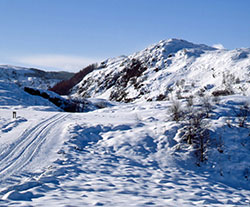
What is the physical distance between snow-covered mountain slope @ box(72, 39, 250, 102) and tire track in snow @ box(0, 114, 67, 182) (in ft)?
123

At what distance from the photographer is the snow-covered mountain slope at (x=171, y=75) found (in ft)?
174

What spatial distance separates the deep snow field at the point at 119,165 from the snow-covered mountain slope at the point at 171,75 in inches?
1254

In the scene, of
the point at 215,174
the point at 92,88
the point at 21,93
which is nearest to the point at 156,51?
the point at 92,88

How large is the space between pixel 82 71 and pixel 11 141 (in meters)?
144

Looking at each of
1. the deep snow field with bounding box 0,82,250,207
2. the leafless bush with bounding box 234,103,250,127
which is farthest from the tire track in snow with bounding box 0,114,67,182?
the leafless bush with bounding box 234,103,250,127

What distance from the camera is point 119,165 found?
11109 millimetres

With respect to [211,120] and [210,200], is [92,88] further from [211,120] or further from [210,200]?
[210,200]

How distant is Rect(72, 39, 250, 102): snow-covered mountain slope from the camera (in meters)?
53.2

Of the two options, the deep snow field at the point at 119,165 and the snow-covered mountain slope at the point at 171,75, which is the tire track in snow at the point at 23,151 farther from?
the snow-covered mountain slope at the point at 171,75

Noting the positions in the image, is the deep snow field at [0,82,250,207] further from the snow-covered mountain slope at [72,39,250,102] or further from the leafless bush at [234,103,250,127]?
the snow-covered mountain slope at [72,39,250,102]

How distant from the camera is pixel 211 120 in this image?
16688 millimetres

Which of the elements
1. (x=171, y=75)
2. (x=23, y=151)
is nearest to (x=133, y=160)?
(x=23, y=151)

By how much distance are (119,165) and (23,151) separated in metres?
4.90

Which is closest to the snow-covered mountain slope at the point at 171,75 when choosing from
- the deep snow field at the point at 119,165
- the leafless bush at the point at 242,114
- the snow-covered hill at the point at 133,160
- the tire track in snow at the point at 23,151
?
the leafless bush at the point at 242,114
